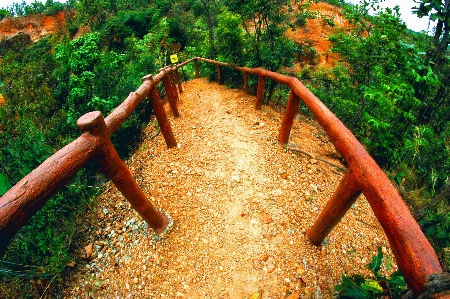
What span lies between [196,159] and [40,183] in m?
2.53

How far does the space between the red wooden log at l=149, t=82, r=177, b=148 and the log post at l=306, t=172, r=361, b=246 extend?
2.41 m

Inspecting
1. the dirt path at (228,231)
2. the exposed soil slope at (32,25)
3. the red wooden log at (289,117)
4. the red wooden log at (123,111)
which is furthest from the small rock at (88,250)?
the exposed soil slope at (32,25)

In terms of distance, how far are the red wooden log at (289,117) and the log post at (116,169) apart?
6.80 feet

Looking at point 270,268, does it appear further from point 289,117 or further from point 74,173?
point 289,117

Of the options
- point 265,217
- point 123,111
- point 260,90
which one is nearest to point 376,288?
point 265,217

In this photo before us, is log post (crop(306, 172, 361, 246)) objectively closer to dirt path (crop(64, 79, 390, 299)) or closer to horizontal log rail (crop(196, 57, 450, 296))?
horizontal log rail (crop(196, 57, 450, 296))

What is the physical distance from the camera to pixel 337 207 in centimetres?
185

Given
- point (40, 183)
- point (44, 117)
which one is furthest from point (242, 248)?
point (44, 117)

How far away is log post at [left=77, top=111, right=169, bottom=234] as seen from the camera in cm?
162

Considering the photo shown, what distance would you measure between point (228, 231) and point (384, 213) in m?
1.68

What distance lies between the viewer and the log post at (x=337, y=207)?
1.64m

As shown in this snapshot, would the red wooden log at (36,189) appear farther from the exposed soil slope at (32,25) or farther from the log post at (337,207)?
the exposed soil slope at (32,25)

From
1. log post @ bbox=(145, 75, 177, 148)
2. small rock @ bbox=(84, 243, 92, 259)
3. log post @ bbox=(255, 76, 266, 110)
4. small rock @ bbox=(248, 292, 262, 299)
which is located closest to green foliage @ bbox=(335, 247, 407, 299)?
small rock @ bbox=(248, 292, 262, 299)

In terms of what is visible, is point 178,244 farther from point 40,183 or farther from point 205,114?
point 205,114
